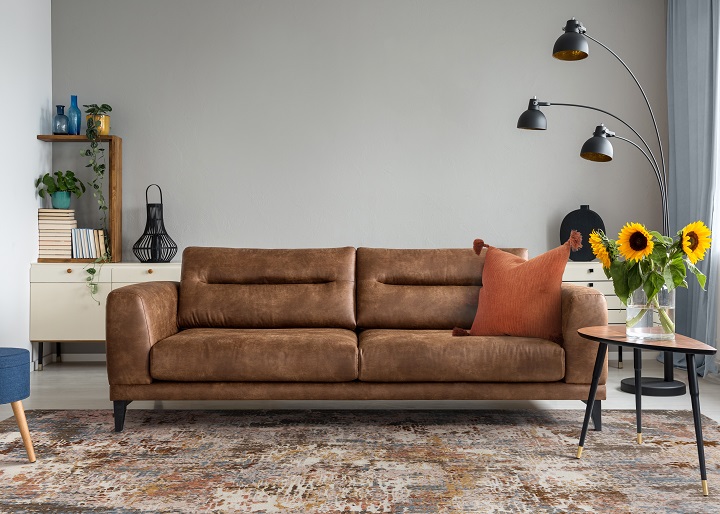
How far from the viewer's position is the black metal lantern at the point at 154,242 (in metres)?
5.02

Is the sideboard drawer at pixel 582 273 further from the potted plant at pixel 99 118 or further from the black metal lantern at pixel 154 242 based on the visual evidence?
the potted plant at pixel 99 118

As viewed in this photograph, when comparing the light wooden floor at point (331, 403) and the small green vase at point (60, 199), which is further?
the small green vase at point (60, 199)

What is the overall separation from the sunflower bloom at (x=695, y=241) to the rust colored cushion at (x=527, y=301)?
2.72ft

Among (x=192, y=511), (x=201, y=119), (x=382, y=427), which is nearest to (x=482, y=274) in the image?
(x=382, y=427)

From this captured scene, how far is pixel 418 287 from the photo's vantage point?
397cm

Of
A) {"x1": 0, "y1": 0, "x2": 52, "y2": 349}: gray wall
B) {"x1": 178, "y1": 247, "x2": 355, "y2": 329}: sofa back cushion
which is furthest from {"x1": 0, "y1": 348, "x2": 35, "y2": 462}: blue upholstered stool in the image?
{"x1": 0, "y1": 0, "x2": 52, "y2": 349}: gray wall

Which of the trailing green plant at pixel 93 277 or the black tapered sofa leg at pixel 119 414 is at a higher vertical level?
the trailing green plant at pixel 93 277

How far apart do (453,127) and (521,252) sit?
5.10 feet

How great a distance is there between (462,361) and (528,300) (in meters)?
0.47

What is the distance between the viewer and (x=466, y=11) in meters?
5.26

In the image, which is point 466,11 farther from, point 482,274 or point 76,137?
point 76,137

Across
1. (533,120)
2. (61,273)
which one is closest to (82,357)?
(61,273)

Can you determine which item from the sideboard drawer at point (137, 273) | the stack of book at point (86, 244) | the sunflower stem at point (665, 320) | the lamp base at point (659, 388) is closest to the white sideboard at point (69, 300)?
the sideboard drawer at point (137, 273)

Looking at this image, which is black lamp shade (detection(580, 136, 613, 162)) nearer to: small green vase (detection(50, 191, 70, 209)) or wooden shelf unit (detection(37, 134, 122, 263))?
wooden shelf unit (detection(37, 134, 122, 263))
